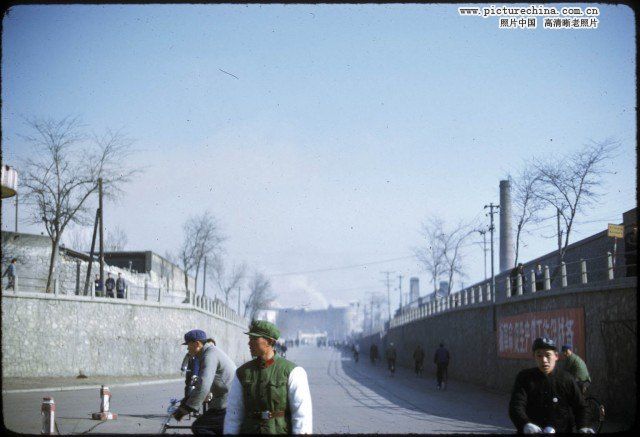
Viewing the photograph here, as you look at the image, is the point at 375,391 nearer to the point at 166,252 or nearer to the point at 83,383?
the point at 83,383

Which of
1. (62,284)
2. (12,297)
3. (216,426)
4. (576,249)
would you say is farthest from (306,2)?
(62,284)

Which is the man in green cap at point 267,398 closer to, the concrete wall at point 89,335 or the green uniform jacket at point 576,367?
the green uniform jacket at point 576,367

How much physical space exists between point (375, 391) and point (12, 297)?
1544 cm

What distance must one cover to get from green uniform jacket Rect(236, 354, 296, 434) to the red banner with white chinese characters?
14.8 m

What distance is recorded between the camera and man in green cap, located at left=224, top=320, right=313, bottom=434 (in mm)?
5688

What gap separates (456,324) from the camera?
38.4m

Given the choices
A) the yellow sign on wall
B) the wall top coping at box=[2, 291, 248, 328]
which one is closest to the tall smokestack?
the wall top coping at box=[2, 291, 248, 328]

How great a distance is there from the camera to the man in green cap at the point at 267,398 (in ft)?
18.7

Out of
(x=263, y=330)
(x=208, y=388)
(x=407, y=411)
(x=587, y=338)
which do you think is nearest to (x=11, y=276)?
(x=407, y=411)

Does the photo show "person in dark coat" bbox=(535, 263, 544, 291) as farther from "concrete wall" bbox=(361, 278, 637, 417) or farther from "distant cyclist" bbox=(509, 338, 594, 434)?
"distant cyclist" bbox=(509, 338, 594, 434)

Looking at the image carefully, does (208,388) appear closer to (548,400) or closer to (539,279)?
(548,400)

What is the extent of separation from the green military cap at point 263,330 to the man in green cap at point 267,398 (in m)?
0.02

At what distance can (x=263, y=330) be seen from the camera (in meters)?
5.93

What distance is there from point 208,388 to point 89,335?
31.0m
